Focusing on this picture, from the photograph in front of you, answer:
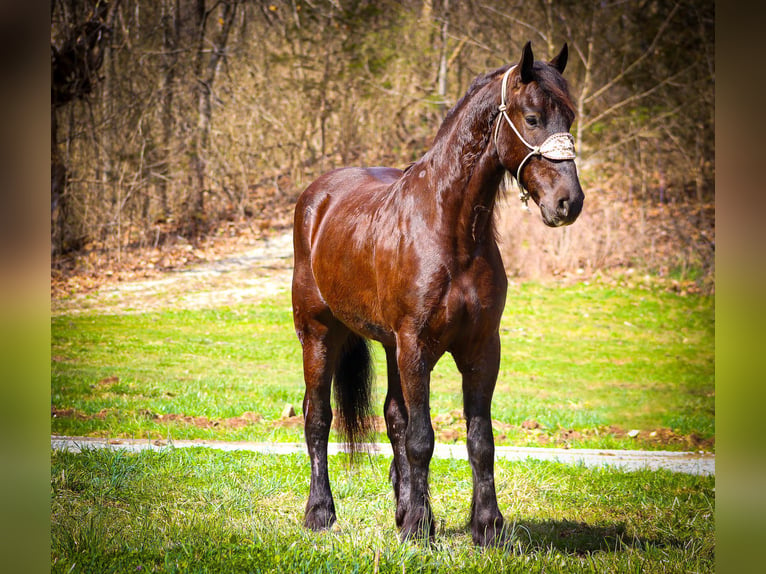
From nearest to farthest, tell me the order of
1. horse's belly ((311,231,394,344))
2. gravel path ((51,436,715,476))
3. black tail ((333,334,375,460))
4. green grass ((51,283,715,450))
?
horse's belly ((311,231,394,344))
black tail ((333,334,375,460))
gravel path ((51,436,715,476))
green grass ((51,283,715,450))

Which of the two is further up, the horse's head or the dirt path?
the horse's head

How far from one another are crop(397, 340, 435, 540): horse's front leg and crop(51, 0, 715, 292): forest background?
8902mm

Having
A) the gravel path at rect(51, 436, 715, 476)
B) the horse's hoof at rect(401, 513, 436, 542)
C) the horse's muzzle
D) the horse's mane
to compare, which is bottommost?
the gravel path at rect(51, 436, 715, 476)

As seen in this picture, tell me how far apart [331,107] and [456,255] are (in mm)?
10845

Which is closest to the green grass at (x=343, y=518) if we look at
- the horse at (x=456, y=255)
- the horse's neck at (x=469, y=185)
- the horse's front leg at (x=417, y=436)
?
the horse's front leg at (x=417, y=436)

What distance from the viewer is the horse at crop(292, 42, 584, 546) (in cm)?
306

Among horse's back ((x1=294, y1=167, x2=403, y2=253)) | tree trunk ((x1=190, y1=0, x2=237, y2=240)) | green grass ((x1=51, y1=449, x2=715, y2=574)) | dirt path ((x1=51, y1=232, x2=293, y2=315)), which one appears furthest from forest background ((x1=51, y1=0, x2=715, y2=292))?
horse's back ((x1=294, y1=167, x2=403, y2=253))

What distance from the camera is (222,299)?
454 inches

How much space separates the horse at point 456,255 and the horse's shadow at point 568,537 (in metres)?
0.24

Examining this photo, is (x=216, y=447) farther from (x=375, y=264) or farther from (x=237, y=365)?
(x=237, y=365)

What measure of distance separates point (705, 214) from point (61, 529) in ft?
37.9

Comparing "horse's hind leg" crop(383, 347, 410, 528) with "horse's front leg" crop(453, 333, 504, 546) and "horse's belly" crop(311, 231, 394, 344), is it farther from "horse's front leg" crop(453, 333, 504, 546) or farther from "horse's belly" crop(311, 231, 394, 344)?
"horse's front leg" crop(453, 333, 504, 546)

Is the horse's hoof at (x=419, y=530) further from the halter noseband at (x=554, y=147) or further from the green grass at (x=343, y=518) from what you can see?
the halter noseband at (x=554, y=147)

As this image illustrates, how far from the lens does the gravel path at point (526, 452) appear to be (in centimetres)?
546
